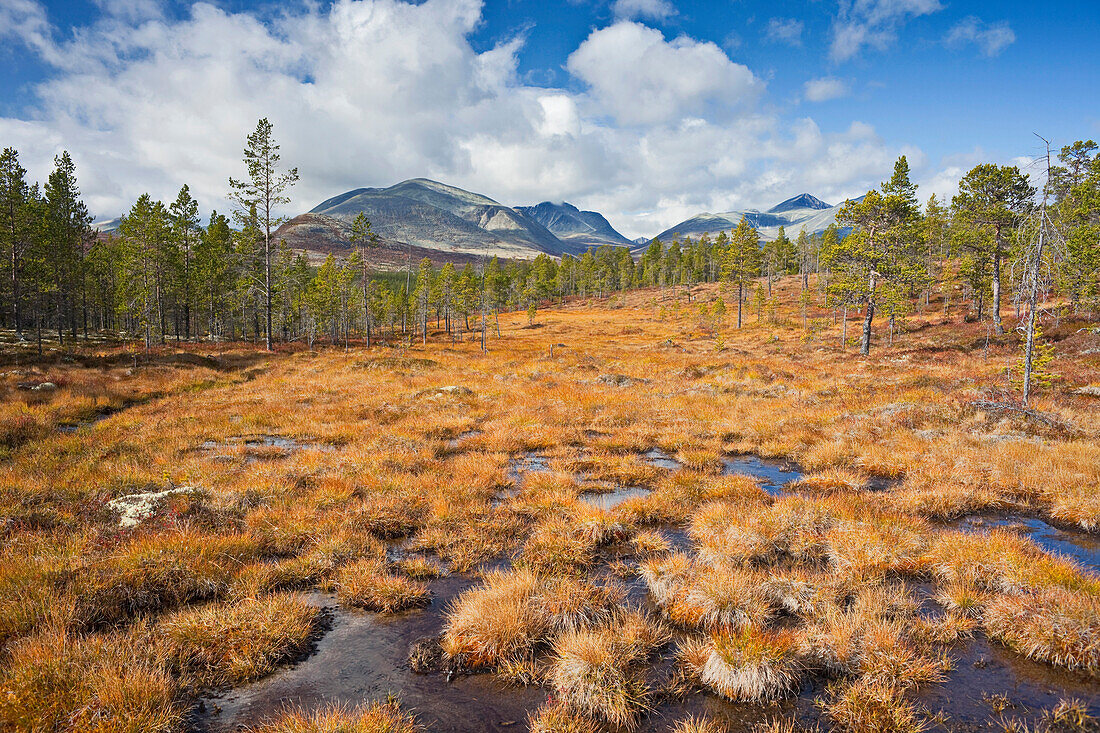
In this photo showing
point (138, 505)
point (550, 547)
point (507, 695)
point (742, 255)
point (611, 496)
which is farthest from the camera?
point (742, 255)

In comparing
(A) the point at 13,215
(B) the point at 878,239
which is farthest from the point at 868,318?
(A) the point at 13,215

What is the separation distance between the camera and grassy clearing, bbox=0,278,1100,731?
16.5 feet

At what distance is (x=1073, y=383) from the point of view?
19.7 meters

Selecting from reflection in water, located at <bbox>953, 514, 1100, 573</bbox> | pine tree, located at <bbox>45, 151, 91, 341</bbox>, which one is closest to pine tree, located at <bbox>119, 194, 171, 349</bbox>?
pine tree, located at <bbox>45, 151, 91, 341</bbox>

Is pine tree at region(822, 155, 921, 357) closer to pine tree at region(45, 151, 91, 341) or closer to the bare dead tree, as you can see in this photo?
the bare dead tree

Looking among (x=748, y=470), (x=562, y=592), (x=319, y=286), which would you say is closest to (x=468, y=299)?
(x=319, y=286)

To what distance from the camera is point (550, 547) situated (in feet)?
26.8

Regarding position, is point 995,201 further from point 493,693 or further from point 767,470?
point 493,693

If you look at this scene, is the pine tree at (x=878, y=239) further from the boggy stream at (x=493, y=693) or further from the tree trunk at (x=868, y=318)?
the boggy stream at (x=493, y=693)

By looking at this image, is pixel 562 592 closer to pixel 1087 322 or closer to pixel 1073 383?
pixel 1073 383

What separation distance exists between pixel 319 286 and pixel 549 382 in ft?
162

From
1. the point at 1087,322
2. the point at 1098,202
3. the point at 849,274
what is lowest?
the point at 1087,322

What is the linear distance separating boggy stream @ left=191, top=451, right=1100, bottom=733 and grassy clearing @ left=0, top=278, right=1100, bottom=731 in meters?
0.16

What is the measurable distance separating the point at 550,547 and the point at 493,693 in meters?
3.18
